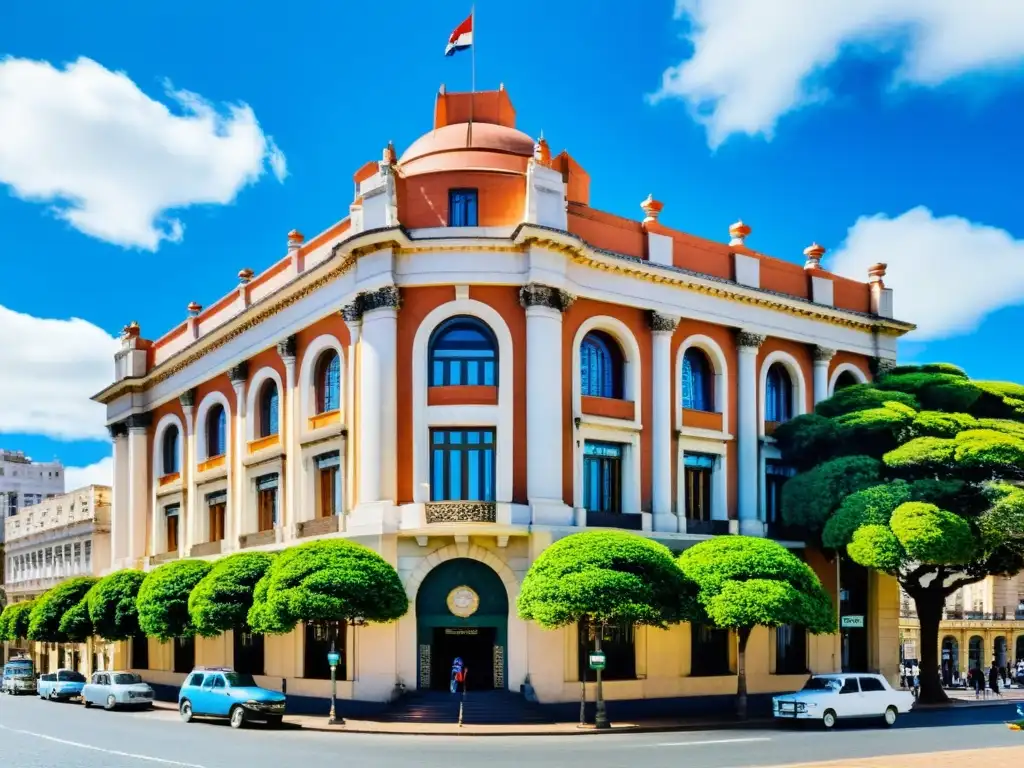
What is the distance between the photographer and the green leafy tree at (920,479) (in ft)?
124

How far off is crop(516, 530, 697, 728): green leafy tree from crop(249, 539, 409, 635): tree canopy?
13.0ft

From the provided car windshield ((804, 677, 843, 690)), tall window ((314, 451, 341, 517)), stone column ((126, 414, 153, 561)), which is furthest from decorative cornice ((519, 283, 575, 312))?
stone column ((126, 414, 153, 561))

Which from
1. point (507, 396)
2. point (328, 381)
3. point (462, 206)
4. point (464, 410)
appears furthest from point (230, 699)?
point (462, 206)

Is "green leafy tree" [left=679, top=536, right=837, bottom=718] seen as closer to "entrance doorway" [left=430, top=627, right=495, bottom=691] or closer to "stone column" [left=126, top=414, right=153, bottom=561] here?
"entrance doorway" [left=430, top=627, right=495, bottom=691]

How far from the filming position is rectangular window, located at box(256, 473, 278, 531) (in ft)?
152

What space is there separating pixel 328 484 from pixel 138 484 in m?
19.9

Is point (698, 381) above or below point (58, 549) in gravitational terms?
above

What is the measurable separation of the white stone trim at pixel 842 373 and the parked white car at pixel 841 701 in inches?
608

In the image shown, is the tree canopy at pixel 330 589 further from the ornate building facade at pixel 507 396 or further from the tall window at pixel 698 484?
the tall window at pixel 698 484

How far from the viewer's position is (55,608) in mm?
55781

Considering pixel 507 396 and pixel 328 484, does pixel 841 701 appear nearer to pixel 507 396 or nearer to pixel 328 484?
pixel 507 396

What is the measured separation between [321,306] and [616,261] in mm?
10492

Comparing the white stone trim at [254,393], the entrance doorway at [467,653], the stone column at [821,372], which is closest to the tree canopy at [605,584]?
the entrance doorway at [467,653]

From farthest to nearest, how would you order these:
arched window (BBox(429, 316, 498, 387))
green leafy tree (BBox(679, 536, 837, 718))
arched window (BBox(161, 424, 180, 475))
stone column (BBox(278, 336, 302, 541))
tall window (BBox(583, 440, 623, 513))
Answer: arched window (BBox(161, 424, 180, 475))
stone column (BBox(278, 336, 302, 541))
tall window (BBox(583, 440, 623, 513))
arched window (BBox(429, 316, 498, 387))
green leafy tree (BBox(679, 536, 837, 718))
